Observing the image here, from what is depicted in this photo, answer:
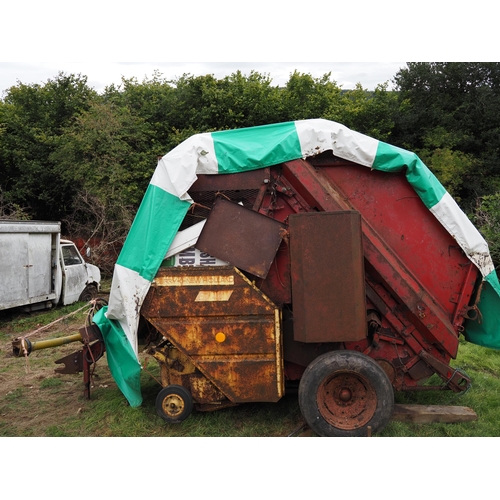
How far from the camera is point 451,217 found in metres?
4.73

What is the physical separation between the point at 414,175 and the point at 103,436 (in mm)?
3893

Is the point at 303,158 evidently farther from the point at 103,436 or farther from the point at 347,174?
the point at 103,436

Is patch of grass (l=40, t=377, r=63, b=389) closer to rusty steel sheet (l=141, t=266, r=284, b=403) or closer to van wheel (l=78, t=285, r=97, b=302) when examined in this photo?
rusty steel sheet (l=141, t=266, r=284, b=403)

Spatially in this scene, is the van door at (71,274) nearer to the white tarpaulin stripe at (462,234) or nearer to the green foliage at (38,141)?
the green foliage at (38,141)

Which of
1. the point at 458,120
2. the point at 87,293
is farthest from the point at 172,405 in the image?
the point at 458,120

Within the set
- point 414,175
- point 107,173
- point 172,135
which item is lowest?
point 414,175

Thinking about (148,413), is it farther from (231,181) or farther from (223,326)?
(231,181)

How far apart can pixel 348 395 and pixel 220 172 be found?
2.40 metres

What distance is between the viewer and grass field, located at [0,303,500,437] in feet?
15.2

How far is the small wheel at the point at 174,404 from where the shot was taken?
4.60 m

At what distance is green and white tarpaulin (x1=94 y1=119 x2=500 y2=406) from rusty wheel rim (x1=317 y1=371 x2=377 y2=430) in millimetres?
1669

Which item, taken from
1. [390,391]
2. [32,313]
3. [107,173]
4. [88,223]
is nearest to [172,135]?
[107,173]

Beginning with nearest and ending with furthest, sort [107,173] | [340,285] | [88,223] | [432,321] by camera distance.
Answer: [340,285] < [432,321] < [107,173] < [88,223]

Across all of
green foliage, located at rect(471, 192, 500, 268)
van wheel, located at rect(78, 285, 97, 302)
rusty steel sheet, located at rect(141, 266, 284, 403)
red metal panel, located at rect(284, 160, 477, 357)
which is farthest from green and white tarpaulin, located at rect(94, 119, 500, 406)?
van wheel, located at rect(78, 285, 97, 302)
